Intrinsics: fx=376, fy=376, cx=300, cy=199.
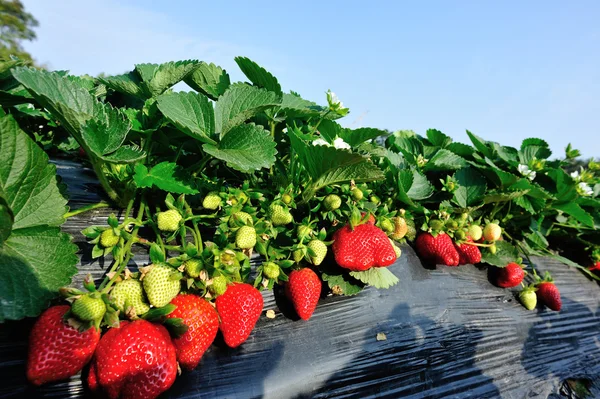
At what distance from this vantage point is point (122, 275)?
797 millimetres

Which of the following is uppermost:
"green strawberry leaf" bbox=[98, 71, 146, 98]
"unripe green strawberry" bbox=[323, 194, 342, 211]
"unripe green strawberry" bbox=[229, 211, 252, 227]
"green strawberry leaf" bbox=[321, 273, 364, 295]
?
"green strawberry leaf" bbox=[98, 71, 146, 98]

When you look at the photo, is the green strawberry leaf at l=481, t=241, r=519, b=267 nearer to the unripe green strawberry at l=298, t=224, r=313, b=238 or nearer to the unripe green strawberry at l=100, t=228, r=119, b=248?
the unripe green strawberry at l=298, t=224, r=313, b=238

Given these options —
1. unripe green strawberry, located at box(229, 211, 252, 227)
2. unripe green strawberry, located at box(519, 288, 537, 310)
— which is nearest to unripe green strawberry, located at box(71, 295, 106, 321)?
unripe green strawberry, located at box(229, 211, 252, 227)

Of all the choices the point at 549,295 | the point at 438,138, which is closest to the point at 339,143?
the point at 438,138

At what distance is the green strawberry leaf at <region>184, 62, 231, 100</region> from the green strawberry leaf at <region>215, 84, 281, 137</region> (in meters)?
0.24

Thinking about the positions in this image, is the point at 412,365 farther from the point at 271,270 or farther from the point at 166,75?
the point at 166,75

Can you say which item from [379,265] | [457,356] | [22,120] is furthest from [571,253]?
[22,120]

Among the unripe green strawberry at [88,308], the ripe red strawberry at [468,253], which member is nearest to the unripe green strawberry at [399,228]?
the ripe red strawberry at [468,253]

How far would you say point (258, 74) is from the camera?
1081 millimetres

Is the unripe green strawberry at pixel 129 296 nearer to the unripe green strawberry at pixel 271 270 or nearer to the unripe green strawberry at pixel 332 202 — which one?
the unripe green strawberry at pixel 271 270

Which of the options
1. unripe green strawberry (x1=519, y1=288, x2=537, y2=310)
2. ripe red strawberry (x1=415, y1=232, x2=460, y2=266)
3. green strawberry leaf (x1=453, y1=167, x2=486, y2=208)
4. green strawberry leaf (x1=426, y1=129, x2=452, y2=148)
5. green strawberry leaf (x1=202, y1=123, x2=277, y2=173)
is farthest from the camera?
green strawberry leaf (x1=426, y1=129, x2=452, y2=148)

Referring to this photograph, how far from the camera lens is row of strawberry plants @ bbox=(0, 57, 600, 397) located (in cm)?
70

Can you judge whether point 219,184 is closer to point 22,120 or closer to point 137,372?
point 137,372

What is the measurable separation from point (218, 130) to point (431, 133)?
1.31 meters
